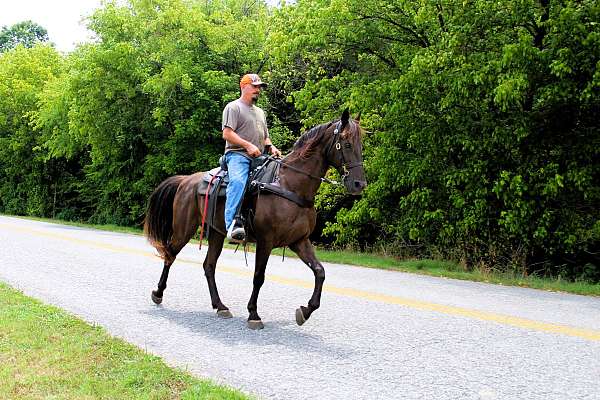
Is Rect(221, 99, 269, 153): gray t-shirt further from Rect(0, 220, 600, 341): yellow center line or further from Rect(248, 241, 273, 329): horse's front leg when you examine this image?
Rect(0, 220, 600, 341): yellow center line

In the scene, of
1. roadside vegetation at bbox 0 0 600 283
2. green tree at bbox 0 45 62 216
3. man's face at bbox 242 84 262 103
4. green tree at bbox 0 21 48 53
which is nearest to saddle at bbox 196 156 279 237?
man's face at bbox 242 84 262 103

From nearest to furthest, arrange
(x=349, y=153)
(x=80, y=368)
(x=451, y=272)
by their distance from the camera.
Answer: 1. (x=80, y=368)
2. (x=349, y=153)
3. (x=451, y=272)

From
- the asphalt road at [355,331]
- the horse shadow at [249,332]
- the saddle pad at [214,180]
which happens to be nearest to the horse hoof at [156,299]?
the asphalt road at [355,331]

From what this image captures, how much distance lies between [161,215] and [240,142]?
224cm

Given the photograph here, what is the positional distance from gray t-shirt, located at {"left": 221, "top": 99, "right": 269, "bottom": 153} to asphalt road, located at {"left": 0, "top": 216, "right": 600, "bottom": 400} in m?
2.13

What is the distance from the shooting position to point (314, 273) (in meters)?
6.52

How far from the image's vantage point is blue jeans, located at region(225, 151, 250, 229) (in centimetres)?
688

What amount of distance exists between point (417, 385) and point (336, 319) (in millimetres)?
2466

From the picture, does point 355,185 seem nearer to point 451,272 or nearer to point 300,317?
point 300,317

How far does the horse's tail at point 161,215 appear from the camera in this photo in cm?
849

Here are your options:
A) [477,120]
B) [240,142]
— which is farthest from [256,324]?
[477,120]

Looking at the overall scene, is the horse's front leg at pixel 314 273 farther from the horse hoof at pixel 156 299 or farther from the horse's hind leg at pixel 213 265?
the horse hoof at pixel 156 299

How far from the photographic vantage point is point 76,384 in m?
4.45

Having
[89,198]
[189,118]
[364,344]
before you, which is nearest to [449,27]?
[364,344]
